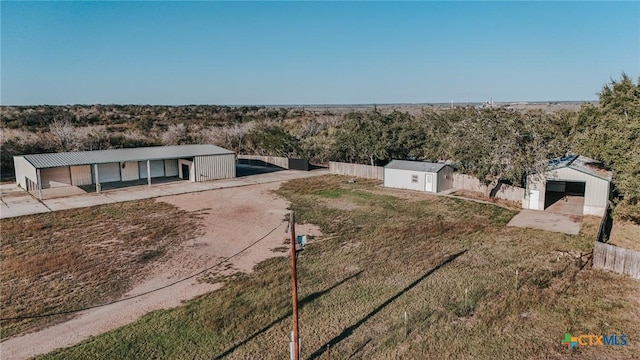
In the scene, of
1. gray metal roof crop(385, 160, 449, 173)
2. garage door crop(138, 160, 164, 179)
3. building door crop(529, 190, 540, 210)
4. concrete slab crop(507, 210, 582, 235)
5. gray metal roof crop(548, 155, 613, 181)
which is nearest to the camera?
concrete slab crop(507, 210, 582, 235)

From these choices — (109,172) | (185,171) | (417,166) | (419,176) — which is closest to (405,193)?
(419,176)

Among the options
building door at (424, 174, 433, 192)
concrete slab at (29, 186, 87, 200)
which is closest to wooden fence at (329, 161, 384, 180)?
building door at (424, 174, 433, 192)

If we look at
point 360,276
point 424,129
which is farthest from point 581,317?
point 424,129

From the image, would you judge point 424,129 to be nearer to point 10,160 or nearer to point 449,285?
point 449,285

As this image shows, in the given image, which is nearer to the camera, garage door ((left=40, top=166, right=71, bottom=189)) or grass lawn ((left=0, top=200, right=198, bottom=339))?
grass lawn ((left=0, top=200, right=198, bottom=339))

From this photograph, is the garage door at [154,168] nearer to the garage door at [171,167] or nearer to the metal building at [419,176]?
the garage door at [171,167]

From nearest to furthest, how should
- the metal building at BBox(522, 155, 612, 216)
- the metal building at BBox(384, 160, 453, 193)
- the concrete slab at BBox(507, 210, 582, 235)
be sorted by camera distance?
the concrete slab at BBox(507, 210, 582, 235), the metal building at BBox(522, 155, 612, 216), the metal building at BBox(384, 160, 453, 193)

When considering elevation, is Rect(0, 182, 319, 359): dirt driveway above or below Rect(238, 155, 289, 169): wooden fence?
below

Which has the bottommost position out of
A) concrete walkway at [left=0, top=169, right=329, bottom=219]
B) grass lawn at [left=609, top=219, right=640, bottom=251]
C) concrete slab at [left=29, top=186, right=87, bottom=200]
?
grass lawn at [left=609, top=219, right=640, bottom=251]

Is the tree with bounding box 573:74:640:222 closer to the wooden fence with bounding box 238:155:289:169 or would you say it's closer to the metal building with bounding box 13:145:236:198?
the wooden fence with bounding box 238:155:289:169
